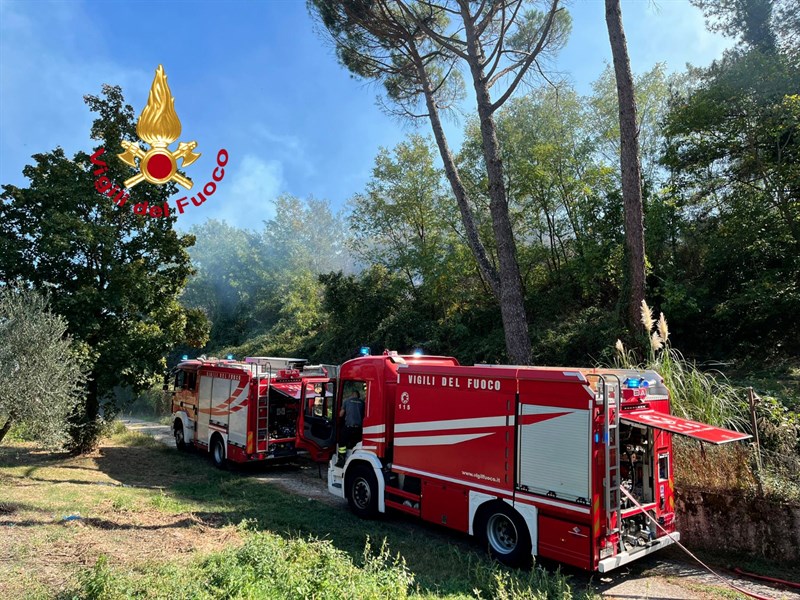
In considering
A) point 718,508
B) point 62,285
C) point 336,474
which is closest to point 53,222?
point 62,285

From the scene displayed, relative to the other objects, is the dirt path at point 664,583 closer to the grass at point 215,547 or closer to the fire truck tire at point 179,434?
the grass at point 215,547

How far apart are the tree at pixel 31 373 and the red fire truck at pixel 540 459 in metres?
6.91

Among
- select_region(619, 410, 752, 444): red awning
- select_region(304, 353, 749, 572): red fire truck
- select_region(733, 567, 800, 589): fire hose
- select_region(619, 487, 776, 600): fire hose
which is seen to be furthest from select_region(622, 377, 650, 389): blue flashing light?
select_region(733, 567, 800, 589): fire hose

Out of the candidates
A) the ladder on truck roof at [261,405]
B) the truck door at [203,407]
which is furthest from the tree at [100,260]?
the ladder on truck roof at [261,405]

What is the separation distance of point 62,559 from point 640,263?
11370 millimetres

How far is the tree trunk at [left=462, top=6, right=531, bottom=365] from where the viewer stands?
13031 millimetres

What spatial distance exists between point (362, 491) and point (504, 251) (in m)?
7.25

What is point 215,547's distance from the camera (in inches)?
250

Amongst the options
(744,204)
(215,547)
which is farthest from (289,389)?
(744,204)

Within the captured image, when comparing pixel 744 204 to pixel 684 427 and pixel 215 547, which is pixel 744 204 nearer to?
pixel 684 427

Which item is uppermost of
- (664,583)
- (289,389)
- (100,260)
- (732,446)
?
(100,260)

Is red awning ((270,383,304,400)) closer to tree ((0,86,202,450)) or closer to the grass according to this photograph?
the grass

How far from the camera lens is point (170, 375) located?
16.3 meters

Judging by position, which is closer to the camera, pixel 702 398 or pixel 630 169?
pixel 702 398
